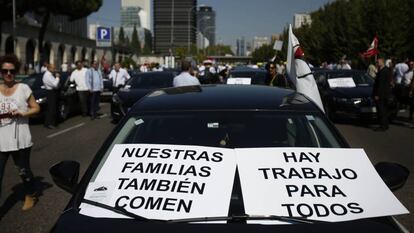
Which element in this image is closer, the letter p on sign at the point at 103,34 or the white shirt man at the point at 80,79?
the white shirt man at the point at 80,79

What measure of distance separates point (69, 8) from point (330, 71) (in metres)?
41.1

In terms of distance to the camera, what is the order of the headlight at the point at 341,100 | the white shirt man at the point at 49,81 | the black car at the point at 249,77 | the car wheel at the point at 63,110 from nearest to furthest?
1. the white shirt man at the point at 49,81
2. the headlight at the point at 341,100
3. the black car at the point at 249,77
4. the car wheel at the point at 63,110

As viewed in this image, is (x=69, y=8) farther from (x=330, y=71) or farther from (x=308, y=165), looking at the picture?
(x=308, y=165)

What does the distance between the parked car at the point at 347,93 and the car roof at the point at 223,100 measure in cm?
1039

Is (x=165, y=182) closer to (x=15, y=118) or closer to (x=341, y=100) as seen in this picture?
(x=15, y=118)

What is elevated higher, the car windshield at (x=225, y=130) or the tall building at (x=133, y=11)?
the tall building at (x=133, y=11)

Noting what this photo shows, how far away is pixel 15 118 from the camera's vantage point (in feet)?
18.6

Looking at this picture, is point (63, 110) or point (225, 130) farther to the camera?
point (63, 110)

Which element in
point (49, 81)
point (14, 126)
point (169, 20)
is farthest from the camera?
point (169, 20)

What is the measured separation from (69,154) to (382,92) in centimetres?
751

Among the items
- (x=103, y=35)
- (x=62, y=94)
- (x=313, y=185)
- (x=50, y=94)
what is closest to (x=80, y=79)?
(x=62, y=94)

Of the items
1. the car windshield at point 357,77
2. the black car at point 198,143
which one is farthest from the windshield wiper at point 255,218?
the car windshield at point 357,77

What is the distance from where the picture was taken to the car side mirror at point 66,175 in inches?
131

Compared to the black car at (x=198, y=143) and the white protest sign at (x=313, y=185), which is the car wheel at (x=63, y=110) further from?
the white protest sign at (x=313, y=185)
